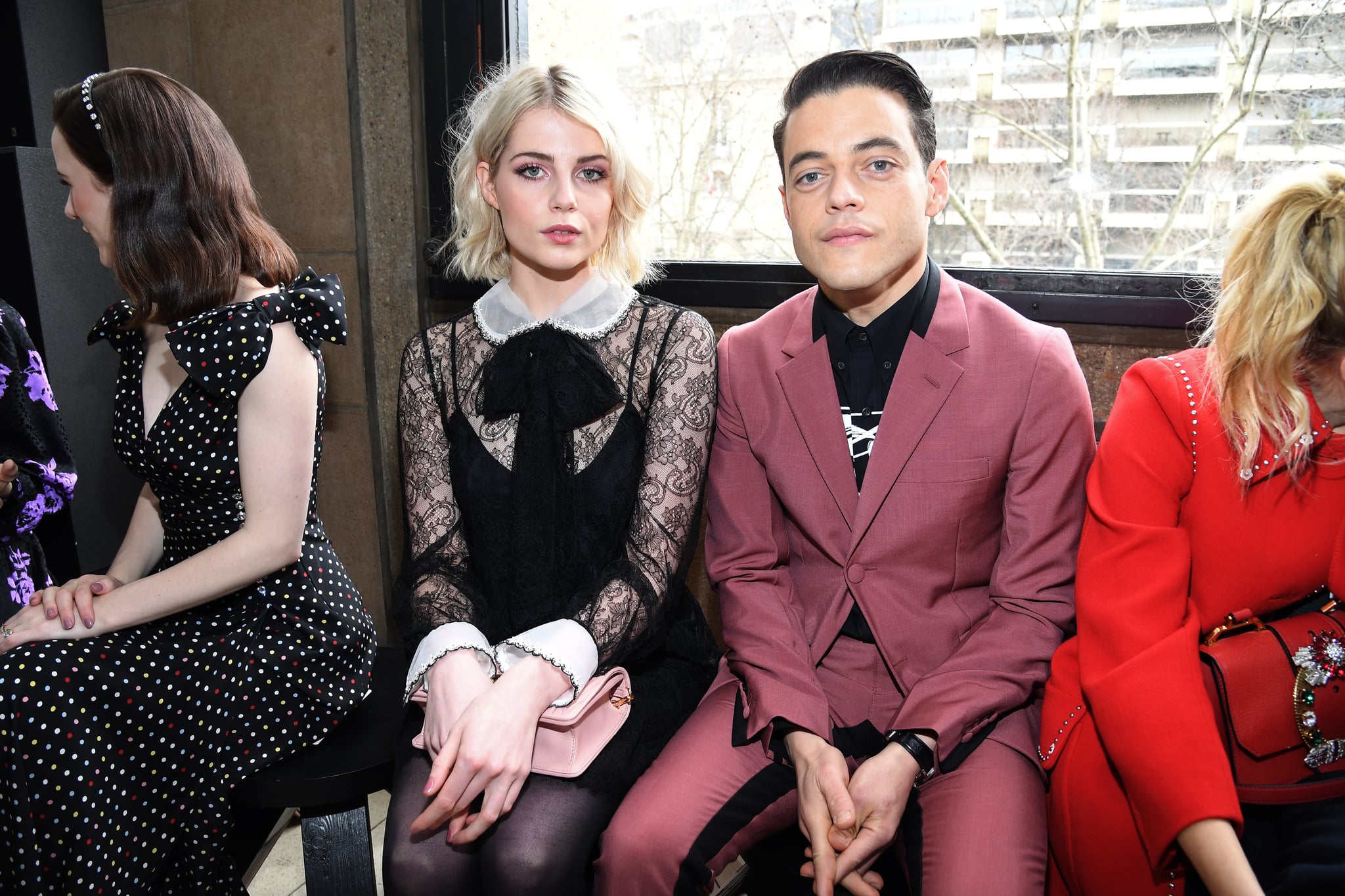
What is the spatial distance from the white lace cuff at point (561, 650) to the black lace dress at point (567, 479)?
90 mm

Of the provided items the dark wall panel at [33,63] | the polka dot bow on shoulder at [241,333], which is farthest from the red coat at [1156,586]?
the dark wall panel at [33,63]

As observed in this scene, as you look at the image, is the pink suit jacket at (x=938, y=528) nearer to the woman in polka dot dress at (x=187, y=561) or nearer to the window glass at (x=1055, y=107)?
the window glass at (x=1055, y=107)

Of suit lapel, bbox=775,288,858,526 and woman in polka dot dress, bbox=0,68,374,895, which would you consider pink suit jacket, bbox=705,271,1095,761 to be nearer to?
suit lapel, bbox=775,288,858,526

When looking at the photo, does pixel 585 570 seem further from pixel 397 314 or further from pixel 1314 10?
pixel 1314 10

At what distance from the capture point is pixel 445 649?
68.0 inches

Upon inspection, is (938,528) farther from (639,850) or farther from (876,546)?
(639,850)

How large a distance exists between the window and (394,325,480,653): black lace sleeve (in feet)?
2.45

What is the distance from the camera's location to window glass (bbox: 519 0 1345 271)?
2.04 metres

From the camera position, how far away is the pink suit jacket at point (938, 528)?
1.65m

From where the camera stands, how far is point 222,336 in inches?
70.1

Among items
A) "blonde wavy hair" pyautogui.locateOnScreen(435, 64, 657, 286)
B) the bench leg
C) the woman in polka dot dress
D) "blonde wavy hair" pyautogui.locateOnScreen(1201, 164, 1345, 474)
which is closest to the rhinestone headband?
the woman in polka dot dress

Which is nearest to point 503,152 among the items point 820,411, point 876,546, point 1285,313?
point 820,411

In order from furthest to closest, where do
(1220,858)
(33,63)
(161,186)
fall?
(33,63), (161,186), (1220,858)

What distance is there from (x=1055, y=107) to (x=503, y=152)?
1280mm
